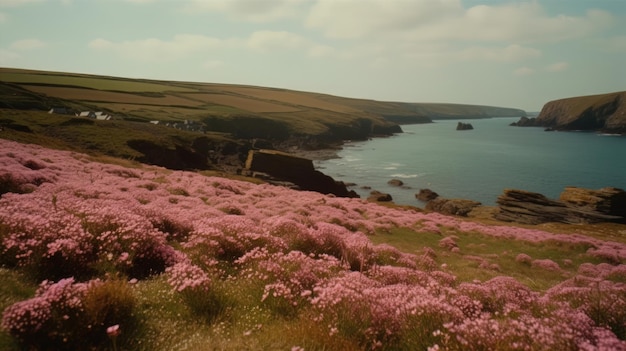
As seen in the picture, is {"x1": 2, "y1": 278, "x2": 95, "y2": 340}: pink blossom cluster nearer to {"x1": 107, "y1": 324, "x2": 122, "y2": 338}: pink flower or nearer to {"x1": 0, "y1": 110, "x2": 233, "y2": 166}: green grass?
{"x1": 107, "y1": 324, "x2": 122, "y2": 338}: pink flower

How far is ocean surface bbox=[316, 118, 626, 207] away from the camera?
8925 centimetres

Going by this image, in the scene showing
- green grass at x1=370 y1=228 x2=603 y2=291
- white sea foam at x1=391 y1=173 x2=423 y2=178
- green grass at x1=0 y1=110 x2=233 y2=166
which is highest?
green grass at x1=0 y1=110 x2=233 y2=166

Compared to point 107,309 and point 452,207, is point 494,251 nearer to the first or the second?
point 107,309

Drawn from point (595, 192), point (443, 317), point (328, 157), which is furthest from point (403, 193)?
point (443, 317)

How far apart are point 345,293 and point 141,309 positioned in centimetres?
370

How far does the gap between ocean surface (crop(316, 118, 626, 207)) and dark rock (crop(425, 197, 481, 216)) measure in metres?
5.42

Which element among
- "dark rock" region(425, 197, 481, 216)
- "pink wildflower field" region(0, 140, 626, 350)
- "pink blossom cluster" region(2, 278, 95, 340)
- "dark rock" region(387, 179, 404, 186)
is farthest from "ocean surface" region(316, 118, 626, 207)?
"pink blossom cluster" region(2, 278, 95, 340)

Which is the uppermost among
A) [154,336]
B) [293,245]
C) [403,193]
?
[154,336]

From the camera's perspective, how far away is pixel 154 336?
17.6ft

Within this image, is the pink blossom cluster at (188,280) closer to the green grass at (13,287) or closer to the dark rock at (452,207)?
the green grass at (13,287)

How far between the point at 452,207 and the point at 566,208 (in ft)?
72.8

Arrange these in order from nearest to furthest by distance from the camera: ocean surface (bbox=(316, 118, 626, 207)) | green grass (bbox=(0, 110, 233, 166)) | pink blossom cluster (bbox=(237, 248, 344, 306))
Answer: pink blossom cluster (bbox=(237, 248, 344, 306))
green grass (bbox=(0, 110, 233, 166))
ocean surface (bbox=(316, 118, 626, 207))

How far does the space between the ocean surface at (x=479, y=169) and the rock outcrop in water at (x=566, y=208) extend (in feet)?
28.4

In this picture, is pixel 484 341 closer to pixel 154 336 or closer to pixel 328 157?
pixel 154 336
